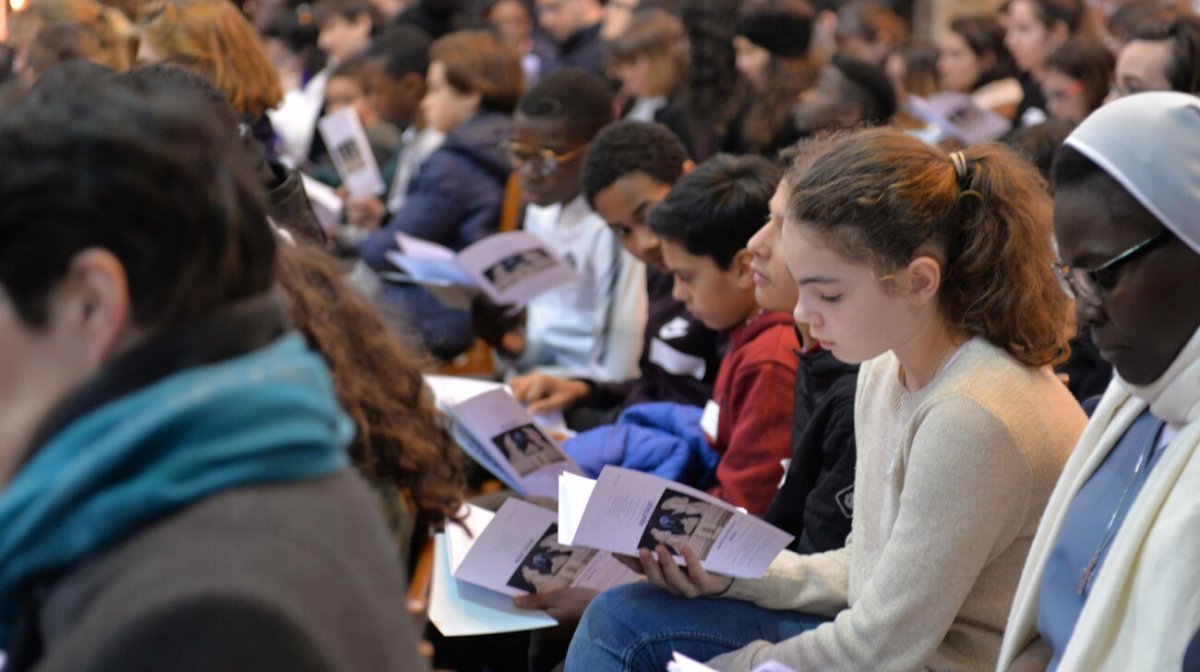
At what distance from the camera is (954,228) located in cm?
222

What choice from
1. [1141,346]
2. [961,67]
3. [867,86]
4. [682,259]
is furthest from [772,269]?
[961,67]

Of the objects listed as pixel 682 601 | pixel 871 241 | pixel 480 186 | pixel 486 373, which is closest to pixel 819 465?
pixel 682 601

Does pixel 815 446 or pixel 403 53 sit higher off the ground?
pixel 815 446

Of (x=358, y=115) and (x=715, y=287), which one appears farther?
(x=358, y=115)

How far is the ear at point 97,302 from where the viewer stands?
96cm

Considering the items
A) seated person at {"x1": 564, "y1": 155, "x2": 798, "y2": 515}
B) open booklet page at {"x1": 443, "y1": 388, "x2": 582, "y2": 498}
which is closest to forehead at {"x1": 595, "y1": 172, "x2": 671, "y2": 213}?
seated person at {"x1": 564, "y1": 155, "x2": 798, "y2": 515}

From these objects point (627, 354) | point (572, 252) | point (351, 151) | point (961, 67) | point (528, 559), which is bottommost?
point (961, 67)

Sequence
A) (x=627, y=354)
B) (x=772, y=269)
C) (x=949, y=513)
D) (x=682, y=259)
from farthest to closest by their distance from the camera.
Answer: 1. (x=627, y=354)
2. (x=682, y=259)
3. (x=772, y=269)
4. (x=949, y=513)

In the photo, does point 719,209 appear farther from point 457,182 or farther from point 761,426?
point 457,182

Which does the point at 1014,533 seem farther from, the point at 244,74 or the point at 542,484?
the point at 244,74

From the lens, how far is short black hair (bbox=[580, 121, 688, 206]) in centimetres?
383

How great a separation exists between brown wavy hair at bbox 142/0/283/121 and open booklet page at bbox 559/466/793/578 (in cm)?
183

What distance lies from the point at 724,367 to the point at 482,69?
8.62 feet

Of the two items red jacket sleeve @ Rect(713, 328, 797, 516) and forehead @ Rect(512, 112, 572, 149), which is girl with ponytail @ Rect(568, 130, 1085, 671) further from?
forehead @ Rect(512, 112, 572, 149)
